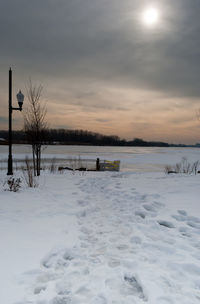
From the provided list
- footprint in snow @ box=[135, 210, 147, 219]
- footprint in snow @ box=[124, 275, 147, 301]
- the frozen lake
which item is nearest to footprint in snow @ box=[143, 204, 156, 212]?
footprint in snow @ box=[135, 210, 147, 219]

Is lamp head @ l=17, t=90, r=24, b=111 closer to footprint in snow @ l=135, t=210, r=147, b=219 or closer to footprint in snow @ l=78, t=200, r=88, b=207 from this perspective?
footprint in snow @ l=78, t=200, r=88, b=207

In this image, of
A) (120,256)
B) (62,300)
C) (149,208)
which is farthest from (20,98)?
(62,300)

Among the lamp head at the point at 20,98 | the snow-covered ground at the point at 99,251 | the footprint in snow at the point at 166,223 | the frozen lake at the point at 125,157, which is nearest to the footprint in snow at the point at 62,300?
the snow-covered ground at the point at 99,251

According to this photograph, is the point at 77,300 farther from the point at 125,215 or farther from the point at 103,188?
the point at 103,188

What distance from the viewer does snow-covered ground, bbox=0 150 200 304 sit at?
207 centimetres

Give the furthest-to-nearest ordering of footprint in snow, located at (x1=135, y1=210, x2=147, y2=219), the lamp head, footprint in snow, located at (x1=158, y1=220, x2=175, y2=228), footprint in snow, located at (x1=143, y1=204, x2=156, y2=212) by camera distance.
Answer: the lamp head < footprint in snow, located at (x1=143, y1=204, x2=156, y2=212) < footprint in snow, located at (x1=135, y1=210, x2=147, y2=219) < footprint in snow, located at (x1=158, y1=220, x2=175, y2=228)

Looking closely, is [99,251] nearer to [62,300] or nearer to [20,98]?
[62,300]

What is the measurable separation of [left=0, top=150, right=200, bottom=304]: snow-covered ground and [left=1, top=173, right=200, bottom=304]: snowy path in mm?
11

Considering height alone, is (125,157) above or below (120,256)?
below

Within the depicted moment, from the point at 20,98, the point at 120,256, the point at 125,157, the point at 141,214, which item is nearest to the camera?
the point at 120,256

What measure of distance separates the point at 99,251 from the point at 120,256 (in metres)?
0.34

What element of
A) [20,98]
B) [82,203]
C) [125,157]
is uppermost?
[20,98]

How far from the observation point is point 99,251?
293 cm

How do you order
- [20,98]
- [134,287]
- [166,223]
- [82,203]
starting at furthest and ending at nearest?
[20,98], [82,203], [166,223], [134,287]
